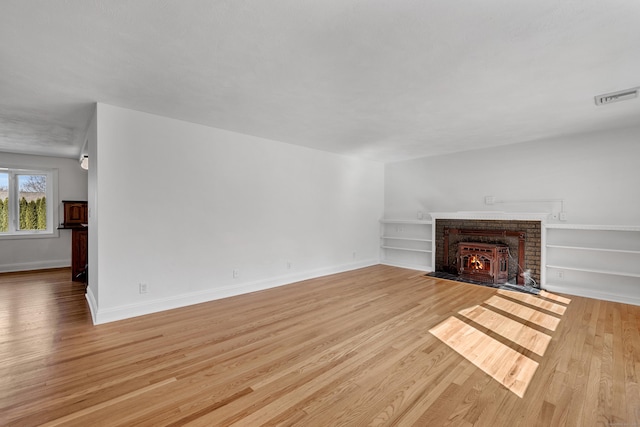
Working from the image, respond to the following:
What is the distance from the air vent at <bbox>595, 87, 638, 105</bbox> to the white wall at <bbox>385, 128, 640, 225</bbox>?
1.63m

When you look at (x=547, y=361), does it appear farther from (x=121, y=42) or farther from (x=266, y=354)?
(x=121, y=42)

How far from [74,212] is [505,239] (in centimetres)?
856

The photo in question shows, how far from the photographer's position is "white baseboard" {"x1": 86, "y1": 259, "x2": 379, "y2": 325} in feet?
10.6

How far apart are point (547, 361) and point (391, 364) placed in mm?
1305

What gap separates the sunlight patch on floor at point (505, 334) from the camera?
88.9 inches

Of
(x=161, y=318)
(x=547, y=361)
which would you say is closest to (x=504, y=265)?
(x=547, y=361)

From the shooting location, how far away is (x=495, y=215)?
5035 mm

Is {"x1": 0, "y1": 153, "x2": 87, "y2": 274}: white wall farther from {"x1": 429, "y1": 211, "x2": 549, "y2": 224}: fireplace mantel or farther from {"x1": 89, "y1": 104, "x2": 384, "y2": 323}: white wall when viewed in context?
{"x1": 429, "y1": 211, "x2": 549, "y2": 224}: fireplace mantel

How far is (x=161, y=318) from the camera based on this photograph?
334cm

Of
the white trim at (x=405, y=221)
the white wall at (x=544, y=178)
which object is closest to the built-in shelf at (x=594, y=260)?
the white wall at (x=544, y=178)

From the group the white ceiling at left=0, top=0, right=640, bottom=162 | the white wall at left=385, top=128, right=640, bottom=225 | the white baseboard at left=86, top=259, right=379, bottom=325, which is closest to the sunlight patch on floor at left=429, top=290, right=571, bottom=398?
the white wall at left=385, top=128, right=640, bottom=225

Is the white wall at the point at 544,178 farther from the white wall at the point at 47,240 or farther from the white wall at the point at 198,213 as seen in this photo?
the white wall at the point at 47,240

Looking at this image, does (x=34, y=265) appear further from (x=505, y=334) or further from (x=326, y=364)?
(x=505, y=334)

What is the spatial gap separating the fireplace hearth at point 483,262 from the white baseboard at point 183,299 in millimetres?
2644
